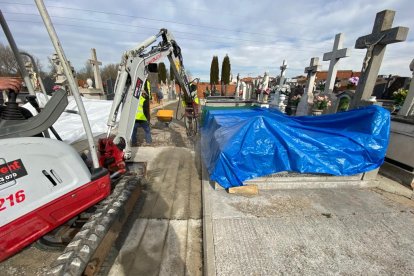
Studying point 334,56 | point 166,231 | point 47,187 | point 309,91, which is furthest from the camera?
point 309,91

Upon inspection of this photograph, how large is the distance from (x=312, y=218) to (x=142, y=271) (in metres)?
2.28

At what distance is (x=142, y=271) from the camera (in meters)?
2.29

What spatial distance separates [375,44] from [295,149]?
400 cm

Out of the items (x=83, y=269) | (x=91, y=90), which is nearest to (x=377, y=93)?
(x=91, y=90)

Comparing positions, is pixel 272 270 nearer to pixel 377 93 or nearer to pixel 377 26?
pixel 377 26

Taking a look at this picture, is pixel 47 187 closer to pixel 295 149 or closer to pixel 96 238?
pixel 96 238

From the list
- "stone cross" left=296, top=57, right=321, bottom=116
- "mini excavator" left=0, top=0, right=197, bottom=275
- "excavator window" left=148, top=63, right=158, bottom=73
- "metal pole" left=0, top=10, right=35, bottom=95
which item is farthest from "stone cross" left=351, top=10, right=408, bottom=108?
"metal pole" left=0, top=10, right=35, bottom=95

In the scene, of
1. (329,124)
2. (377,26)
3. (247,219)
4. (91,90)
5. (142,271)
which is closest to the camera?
(142,271)

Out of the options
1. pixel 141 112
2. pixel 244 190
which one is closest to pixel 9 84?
pixel 244 190

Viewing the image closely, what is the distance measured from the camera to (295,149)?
3.38 metres

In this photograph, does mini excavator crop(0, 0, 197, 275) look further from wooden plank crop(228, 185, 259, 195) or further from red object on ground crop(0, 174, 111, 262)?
wooden plank crop(228, 185, 259, 195)

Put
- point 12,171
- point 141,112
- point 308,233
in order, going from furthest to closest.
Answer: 1. point 141,112
2. point 308,233
3. point 12,171

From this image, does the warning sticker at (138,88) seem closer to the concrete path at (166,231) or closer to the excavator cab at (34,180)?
the excavator cab at (34,180)

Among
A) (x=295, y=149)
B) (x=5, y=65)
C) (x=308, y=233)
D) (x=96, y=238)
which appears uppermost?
(x=5, y=65)
